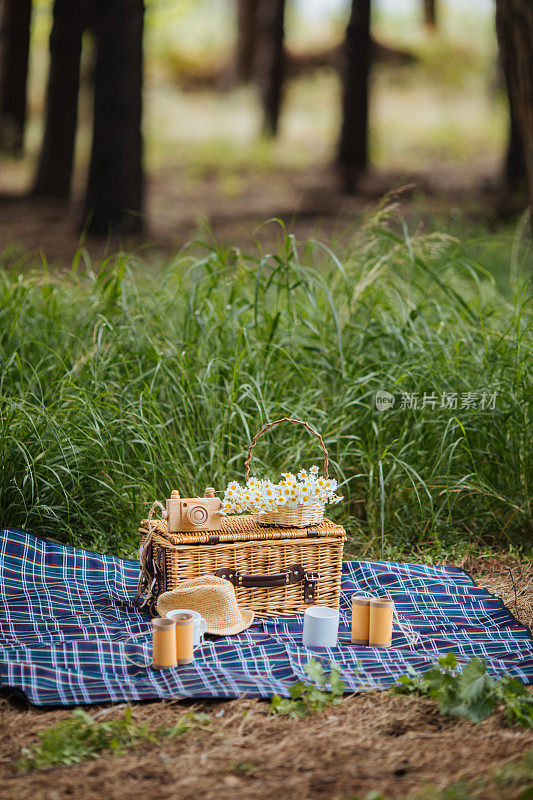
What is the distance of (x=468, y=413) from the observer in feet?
11.6

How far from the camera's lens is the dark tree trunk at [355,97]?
33.1ft

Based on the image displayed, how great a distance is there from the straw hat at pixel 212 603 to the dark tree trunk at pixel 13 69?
1061 centimetres

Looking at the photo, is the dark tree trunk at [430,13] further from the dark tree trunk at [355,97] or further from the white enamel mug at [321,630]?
the white enamel mug at [321,630]

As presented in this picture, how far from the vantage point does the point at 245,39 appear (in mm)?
16375

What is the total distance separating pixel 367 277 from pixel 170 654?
2324 mm

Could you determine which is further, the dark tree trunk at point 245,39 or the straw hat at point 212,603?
the dark tree trunk at point 245,39

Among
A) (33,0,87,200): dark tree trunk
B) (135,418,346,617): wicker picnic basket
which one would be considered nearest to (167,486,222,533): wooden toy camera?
(135,418,346,617): wicker picnic basket

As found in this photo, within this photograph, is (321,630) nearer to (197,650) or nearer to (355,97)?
(197,650)

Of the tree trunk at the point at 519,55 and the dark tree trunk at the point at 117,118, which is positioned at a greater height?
the dark tree trunk at the point at 117,118

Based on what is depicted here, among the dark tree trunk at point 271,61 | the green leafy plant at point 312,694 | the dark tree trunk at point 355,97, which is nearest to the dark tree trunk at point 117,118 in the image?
the dark tree trunk at point 355,97

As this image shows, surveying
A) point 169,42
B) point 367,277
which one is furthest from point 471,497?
point 169,42

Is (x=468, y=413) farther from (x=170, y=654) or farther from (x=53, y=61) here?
(x=53, y=61)

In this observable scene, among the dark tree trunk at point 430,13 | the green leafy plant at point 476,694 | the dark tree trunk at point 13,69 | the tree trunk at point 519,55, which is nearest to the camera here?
the green leafy plant at point 476,694

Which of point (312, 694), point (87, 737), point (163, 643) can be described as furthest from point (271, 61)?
point (87, 737)
